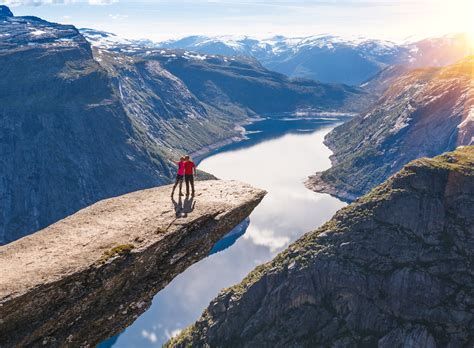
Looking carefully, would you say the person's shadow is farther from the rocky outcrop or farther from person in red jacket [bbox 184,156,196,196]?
person in red jacket [bbox 184,156,196,196]

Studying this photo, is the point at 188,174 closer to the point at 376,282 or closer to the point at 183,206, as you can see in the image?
the point at 183,206

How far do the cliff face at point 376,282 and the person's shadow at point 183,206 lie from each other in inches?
3676

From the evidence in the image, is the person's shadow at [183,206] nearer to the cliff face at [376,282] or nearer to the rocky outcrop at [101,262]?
the rocky outcrop at [101,262]

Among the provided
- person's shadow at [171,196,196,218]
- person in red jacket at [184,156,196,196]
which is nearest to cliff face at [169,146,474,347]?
person in red jacket at [184,156,196,196]

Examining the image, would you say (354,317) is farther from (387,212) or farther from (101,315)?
(101,315)

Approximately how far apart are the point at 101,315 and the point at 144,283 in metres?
4.20

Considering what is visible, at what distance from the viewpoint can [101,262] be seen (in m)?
33.1

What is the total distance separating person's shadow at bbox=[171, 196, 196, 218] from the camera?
40.1 metres

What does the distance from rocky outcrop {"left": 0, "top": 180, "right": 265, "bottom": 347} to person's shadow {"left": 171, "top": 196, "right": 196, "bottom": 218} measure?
88 millimetres

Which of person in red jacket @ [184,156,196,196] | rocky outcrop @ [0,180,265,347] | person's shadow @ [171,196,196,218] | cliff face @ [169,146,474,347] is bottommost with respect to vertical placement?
cliff face @ [169,146,474,347]

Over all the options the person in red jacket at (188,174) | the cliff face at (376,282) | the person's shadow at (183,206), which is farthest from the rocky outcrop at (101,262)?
the cliff face at (376,282)

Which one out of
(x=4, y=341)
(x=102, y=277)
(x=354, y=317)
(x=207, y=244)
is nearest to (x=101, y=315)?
(x=102, y=277)

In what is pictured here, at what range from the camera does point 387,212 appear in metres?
150

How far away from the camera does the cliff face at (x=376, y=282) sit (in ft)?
399
